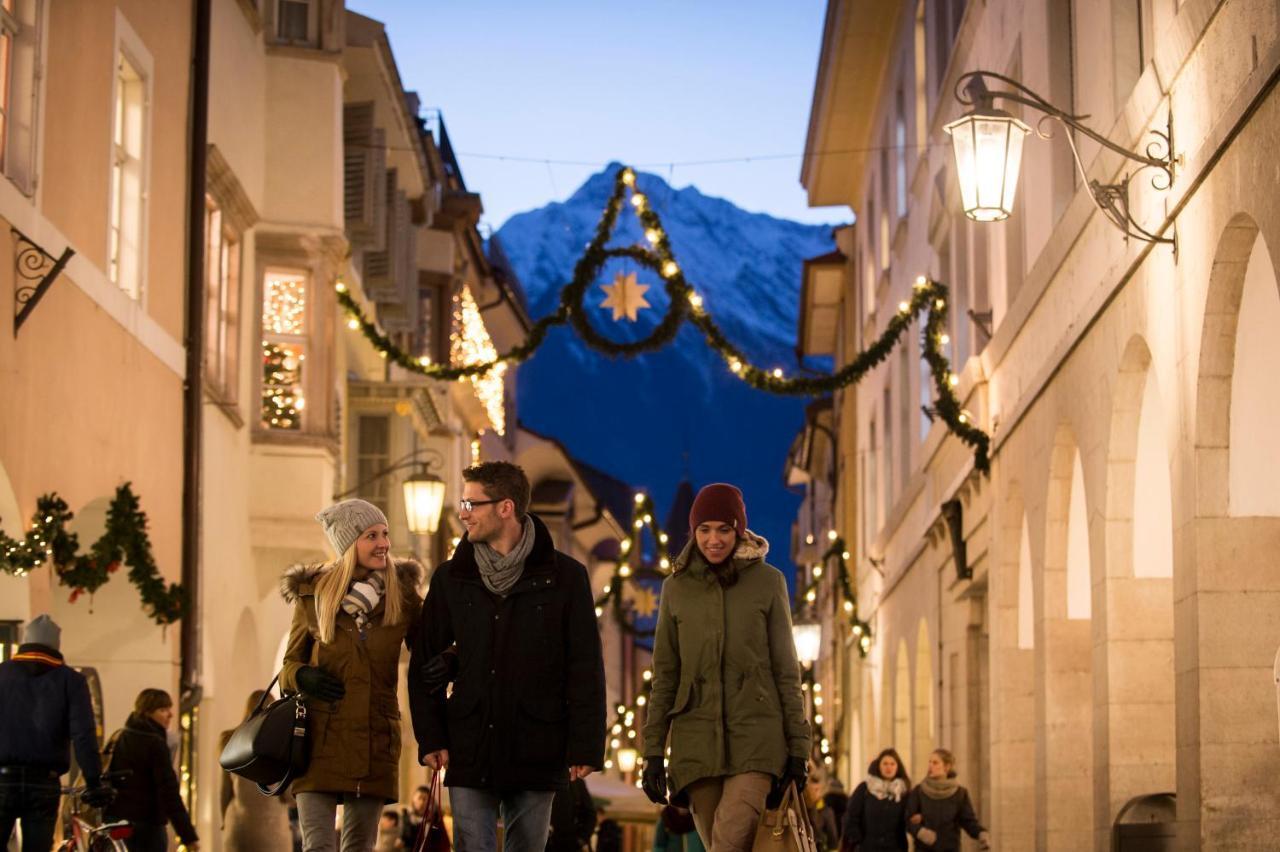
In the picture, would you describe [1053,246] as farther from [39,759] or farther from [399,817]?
[399,817]

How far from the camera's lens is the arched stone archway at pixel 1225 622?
11.8 metres

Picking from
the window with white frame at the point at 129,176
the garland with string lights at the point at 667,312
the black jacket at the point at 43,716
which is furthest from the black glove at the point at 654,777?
the garland with string lights at the point at 667,312

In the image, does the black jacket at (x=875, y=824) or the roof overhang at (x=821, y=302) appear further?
the roof overhang at (x=821, y=302)

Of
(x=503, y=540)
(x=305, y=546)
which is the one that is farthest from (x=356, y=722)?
(x=305, y=546)

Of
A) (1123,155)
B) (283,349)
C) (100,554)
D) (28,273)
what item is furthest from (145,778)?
(283,349)

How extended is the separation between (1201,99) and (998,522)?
397 inches

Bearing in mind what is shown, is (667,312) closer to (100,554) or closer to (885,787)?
(885,787)

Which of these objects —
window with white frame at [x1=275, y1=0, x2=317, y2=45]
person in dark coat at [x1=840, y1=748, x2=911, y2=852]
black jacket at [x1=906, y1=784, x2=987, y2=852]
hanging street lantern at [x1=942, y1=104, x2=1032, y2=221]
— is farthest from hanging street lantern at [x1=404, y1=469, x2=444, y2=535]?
hanging street lantern at [x1=942, y1=104, x2=1032, y2=221]

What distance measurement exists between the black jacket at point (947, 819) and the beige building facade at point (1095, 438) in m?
0.94

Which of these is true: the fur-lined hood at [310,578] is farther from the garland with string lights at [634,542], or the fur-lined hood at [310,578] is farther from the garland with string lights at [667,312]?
the garland with string lights at [634,542]

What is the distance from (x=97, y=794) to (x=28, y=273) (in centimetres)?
477

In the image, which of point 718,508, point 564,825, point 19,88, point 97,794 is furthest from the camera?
point 19,88

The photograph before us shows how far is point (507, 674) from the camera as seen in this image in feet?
30.2

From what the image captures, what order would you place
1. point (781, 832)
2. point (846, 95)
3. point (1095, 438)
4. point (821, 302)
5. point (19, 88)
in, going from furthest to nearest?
point (821, 302) < point (846, 95) < point (19, 88) < point (1095, 438) < point (781, 832)
